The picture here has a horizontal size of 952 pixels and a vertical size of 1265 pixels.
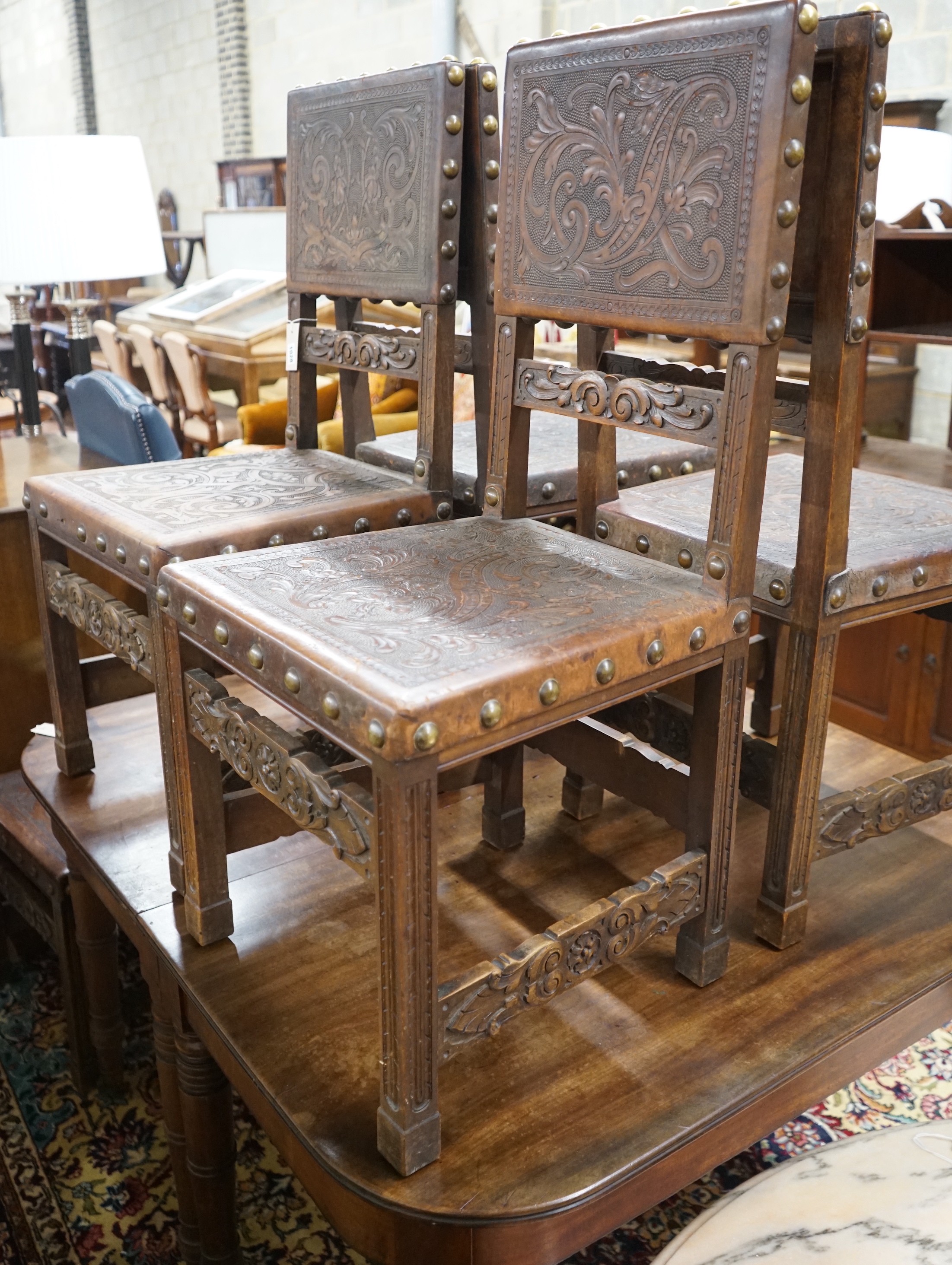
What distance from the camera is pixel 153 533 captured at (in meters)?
1.26

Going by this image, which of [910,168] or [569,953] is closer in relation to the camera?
[569,953]

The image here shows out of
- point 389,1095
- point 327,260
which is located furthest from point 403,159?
point 389,1095

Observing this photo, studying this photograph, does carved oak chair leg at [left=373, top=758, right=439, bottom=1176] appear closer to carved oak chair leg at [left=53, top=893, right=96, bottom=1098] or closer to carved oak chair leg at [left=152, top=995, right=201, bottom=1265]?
carved oak chair leg at [left=152, top=995, right=201, bottom=1265]

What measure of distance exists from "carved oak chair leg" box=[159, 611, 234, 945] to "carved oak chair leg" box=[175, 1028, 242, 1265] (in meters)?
0.14

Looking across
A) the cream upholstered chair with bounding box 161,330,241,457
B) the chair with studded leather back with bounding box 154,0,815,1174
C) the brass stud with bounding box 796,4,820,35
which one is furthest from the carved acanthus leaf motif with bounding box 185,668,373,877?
the cream upholstered chair with bounding box 161,330,241,457

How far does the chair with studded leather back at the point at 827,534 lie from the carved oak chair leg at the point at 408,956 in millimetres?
467

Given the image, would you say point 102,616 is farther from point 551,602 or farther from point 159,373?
point 159,373

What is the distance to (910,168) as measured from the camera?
2900 millimetres

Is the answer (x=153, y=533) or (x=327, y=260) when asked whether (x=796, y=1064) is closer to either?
(x=153, y=533)

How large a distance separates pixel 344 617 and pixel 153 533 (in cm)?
41

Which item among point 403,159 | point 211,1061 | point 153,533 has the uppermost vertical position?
point 403,159

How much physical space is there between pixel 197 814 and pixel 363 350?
2.41 ft

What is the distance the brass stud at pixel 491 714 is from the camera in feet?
2.80

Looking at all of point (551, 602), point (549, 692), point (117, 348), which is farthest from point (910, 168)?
point (117, 348)
